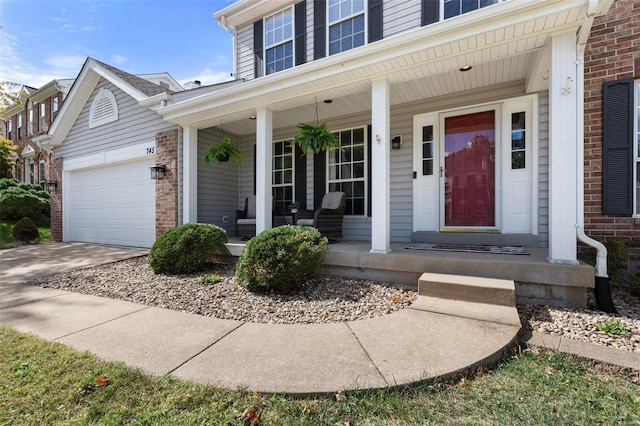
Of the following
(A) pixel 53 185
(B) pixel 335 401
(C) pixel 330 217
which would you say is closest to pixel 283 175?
(C) pixel 330 217

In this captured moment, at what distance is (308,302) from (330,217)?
2.13 metres

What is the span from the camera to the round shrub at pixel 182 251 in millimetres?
4324

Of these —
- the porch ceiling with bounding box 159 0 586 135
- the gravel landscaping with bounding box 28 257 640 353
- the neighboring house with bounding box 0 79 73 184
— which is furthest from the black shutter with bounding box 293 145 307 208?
the neighboring house with bounding box 0 79 73 184

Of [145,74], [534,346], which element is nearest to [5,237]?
[145,74]

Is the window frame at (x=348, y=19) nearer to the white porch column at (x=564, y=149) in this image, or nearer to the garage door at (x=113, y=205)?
the white porch column at (x=564, y=149)

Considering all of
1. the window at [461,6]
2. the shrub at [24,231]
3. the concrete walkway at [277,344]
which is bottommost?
the concrete walkway at [277,344]

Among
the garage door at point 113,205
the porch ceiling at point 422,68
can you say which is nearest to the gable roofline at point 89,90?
the garage door at point 113,205

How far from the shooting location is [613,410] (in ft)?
4.99

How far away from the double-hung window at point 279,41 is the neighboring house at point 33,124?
481 inches

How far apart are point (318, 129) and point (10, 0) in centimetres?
609

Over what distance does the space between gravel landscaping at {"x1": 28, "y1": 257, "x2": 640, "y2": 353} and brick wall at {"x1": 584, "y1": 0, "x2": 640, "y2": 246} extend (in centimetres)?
84

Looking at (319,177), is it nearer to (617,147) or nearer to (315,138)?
(315,138)

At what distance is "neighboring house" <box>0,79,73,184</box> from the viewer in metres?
13.8

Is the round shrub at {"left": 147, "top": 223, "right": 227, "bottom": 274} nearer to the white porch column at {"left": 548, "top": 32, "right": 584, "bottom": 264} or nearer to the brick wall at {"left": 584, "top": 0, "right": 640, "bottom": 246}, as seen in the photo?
the white porch column at {"left": 548, "top": 32, "right": 584, "bottom": 264}
